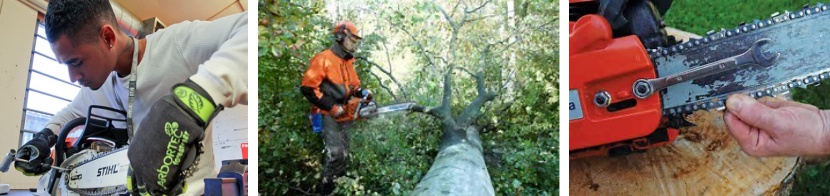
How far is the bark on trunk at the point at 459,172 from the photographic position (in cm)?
231

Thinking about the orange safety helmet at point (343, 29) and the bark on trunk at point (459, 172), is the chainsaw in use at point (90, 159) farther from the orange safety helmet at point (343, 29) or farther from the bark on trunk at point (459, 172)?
the bark on trunk at point (459, 172)

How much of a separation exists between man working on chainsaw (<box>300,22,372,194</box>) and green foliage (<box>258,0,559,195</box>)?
37 millimetres

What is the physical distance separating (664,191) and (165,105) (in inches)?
75.1

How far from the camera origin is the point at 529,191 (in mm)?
2404

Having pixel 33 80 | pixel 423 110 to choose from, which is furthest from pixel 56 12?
pixel 423 110

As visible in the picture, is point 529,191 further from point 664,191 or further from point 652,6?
point 652,6

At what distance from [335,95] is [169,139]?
797mm

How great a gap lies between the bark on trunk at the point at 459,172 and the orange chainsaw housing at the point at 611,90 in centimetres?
43

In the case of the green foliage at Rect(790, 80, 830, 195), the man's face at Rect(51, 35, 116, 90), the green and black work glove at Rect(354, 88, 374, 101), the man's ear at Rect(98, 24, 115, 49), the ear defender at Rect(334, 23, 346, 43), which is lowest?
the green foliage at Rect(790, 80, 830, 195)

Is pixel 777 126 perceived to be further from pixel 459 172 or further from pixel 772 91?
pixel 459 172

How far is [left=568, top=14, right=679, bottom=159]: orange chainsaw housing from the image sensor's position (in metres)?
2.11

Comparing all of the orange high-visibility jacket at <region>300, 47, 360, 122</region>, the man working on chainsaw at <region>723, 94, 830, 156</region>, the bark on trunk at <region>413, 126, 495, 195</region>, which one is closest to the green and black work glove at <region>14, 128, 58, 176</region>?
the orange high-visibility jacket at <region>300, 47, 360, 122</region>

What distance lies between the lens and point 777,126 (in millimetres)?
1991

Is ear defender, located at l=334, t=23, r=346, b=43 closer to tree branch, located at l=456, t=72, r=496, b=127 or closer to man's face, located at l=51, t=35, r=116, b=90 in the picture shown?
tree branch, located at l=456, t=72, r=496, b=127
